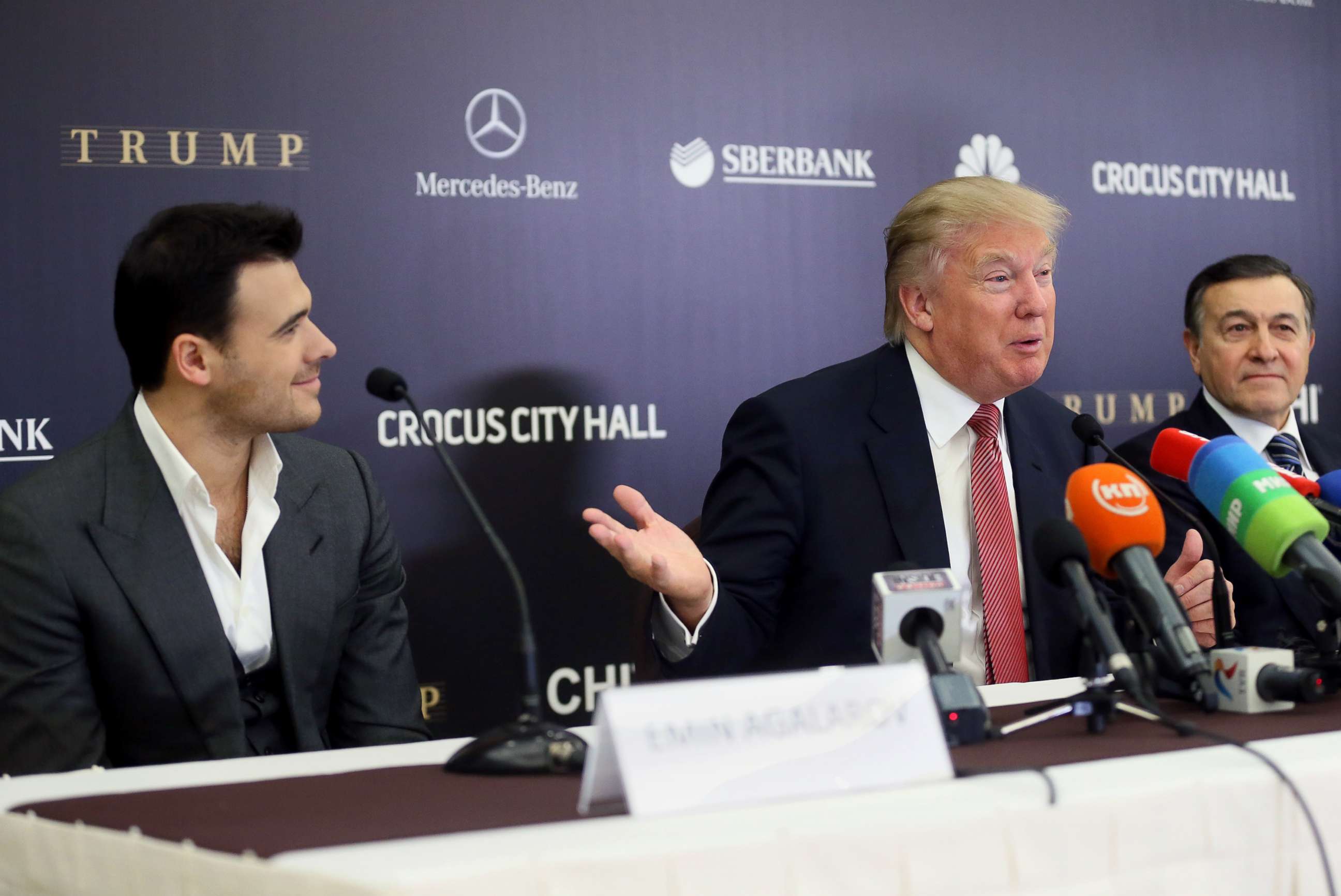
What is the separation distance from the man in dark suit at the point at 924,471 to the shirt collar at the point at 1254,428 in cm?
83

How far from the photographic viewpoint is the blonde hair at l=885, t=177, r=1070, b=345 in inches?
92.5

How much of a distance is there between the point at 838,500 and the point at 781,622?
242 mm

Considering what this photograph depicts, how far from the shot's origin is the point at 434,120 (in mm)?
A: 2770

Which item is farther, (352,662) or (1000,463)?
(1000,463)

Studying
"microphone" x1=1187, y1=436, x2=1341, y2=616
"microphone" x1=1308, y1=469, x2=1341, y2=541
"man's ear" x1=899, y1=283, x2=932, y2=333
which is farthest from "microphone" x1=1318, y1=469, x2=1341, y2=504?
Answer: "man's ear" x1=899, y1=283, x2=932, y2=333

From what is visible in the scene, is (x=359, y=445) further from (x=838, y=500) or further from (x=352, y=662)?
(x=838, y=500)

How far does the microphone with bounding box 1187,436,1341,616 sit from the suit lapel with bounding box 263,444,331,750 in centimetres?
126

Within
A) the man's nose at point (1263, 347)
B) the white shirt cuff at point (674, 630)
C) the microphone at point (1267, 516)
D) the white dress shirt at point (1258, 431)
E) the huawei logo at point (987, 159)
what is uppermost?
the huawei logo at point (987, 159)

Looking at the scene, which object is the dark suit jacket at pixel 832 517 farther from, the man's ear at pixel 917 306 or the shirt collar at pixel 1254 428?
the shirt collar at pixel 1254 428

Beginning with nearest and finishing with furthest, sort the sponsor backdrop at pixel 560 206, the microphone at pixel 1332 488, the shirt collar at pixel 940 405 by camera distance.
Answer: the microphone at pixel 1332 488
the shirt collar at pixel 940 405
the sponsor backdrop at pixel 560 206

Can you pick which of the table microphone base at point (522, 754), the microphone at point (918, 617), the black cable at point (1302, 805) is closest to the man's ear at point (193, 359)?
the table microphone base at point (522, 754)

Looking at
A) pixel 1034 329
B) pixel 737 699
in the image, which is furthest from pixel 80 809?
pixel 1034 329

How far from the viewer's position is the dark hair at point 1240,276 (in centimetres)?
321

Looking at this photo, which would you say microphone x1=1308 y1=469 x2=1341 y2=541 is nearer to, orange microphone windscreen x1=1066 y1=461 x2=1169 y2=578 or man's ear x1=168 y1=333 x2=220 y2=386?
orange microphone windscreen x1=1066 y1=461 x2=1169 y2=578
